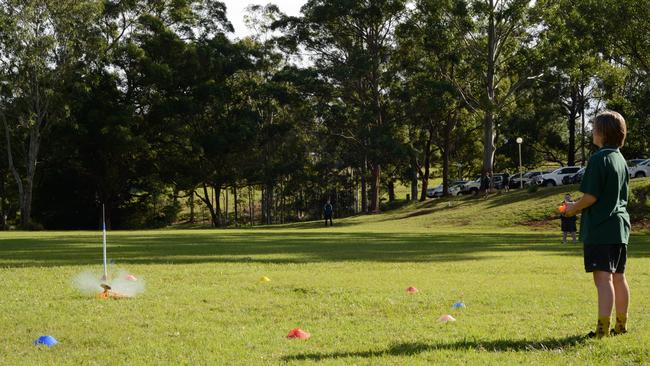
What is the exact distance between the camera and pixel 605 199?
21.2 ft

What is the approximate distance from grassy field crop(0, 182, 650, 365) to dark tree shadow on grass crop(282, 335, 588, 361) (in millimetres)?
18

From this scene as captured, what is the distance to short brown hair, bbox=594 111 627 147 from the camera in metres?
6.54

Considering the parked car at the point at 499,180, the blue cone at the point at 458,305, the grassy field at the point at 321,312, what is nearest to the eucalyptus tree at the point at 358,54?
the parked car at the point at 499,180

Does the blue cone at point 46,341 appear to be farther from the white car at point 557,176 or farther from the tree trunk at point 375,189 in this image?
the white car at point 557,176

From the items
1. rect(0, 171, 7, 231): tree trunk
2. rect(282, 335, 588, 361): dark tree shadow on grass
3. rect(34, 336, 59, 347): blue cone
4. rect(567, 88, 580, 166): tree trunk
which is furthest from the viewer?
rect(567, 88, 580, 166): tree trunk

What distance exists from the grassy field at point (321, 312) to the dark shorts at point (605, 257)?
25.5 inches

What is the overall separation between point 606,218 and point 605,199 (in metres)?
0.17

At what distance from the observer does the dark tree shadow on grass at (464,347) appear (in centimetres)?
615

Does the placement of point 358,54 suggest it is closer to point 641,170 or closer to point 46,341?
point 641,170

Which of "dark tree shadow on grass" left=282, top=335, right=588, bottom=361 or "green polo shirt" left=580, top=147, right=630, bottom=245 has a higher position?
"green polo shirt" left=580, top=147, right=630, bottom=245

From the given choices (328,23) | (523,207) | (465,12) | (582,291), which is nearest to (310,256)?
(582,291)

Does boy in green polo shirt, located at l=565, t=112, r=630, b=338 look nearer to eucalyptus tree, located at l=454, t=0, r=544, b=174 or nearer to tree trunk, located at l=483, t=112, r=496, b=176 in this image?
eucalyptus tree, located at l=454, t=0, r=544, b=174

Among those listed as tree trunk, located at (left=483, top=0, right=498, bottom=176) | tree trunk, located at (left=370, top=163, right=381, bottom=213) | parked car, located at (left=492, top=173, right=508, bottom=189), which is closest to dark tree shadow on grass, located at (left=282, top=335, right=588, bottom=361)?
tree trunk, located at (left=483, top=0, right=498, bottom=176)

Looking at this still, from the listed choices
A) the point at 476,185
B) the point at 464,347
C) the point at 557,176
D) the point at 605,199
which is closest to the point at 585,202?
the point at 605,199
